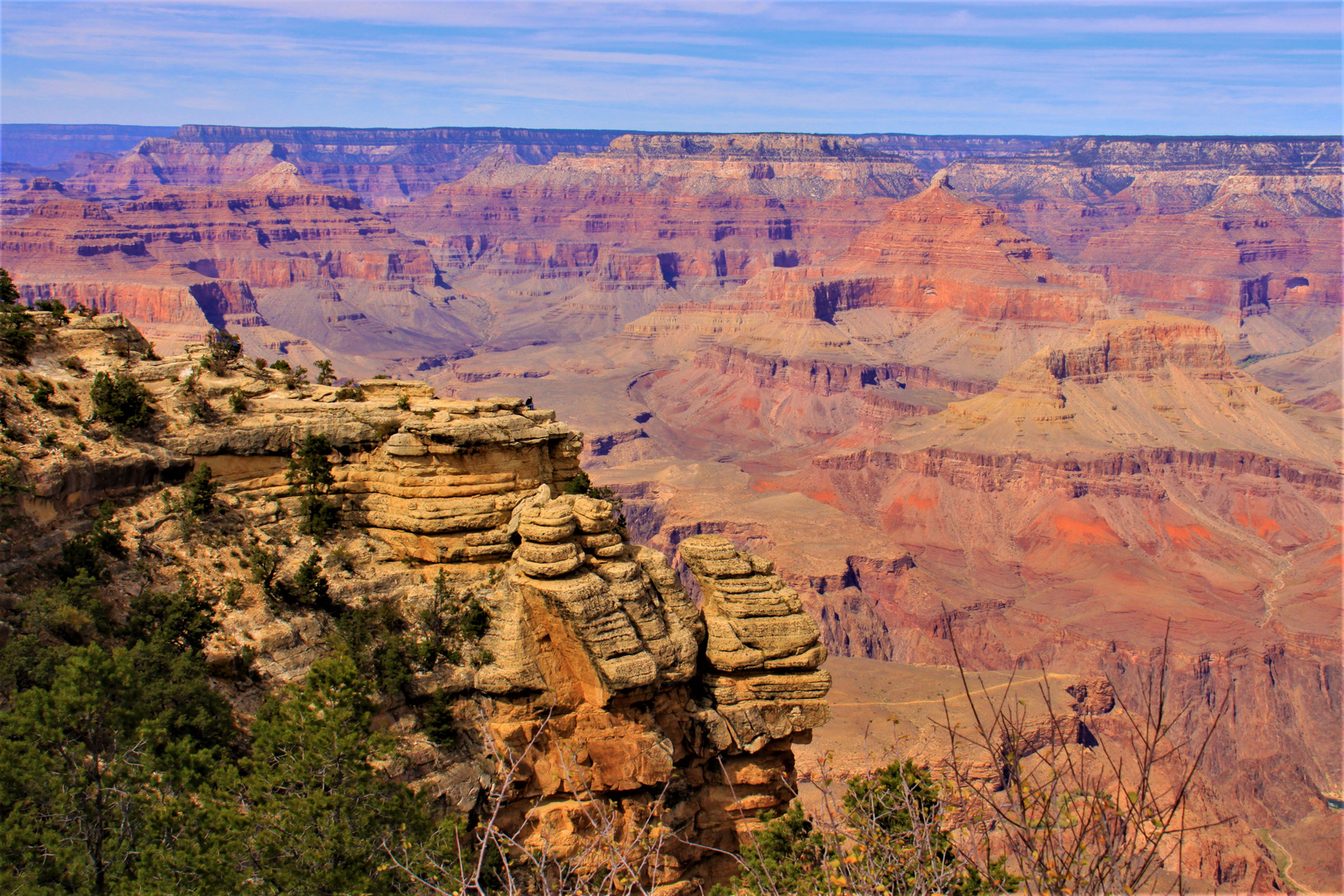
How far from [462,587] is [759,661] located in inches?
320

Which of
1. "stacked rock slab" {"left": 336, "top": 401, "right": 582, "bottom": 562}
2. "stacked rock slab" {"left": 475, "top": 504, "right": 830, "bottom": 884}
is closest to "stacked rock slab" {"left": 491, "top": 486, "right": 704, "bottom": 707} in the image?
"stacked rock slab" {"left": 475, "top": 504, "right": 830, "bottom": 884}

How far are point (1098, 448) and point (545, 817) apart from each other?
390 ft

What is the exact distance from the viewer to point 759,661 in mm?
26656

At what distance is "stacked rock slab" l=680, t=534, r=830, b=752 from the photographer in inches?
1038

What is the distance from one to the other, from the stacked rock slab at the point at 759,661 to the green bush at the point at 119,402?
51.7ft

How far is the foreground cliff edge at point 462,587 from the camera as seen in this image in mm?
23859

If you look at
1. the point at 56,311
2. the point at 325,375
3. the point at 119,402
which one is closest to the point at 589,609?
the point at 119,402

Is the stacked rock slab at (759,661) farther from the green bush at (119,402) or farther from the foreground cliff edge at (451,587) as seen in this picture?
the green bush at (119,402)

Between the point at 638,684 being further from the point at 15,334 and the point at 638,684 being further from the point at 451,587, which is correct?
the point at 15,334

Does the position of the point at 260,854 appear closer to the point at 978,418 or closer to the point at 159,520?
the point at 159,520

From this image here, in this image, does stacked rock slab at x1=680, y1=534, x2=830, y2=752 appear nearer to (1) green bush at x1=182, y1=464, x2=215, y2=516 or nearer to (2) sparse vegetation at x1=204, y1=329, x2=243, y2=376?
(1) green bush at x1=182, y1=464, x2=215, y2=516

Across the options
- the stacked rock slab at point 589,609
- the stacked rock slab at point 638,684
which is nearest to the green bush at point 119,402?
the stacked rock slab at point 638,684

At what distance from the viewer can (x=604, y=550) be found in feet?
82.9

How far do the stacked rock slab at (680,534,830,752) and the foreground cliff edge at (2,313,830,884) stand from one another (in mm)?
58
